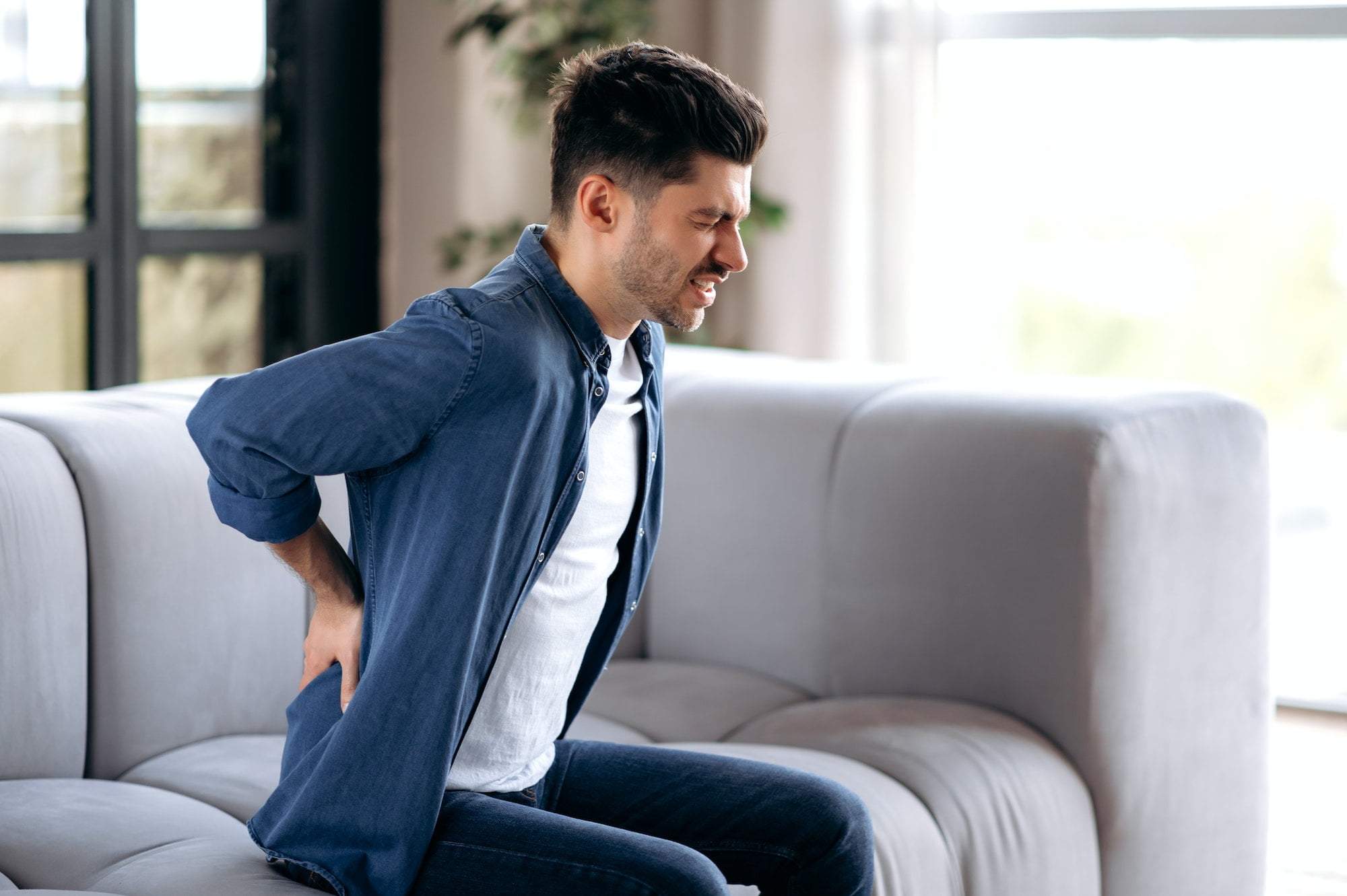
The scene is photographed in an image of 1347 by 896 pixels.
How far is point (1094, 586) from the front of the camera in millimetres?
1967

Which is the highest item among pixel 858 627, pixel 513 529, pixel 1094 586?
pixel 513 529

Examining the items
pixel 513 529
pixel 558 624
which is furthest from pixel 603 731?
pixel 513 529

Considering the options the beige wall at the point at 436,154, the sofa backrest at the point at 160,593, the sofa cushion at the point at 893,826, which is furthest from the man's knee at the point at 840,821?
the beige wall at the point at 436,154

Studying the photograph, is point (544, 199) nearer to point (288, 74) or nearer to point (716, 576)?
point (288, 74)

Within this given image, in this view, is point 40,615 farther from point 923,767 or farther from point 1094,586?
point 1094,586

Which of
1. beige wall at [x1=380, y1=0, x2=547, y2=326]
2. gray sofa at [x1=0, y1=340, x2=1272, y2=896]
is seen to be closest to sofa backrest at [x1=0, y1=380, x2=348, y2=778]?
gray sofa at [x1=0, y1=340, x2=1272, y2=896]

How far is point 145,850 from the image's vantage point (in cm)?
151

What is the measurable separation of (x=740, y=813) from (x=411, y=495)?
456mm

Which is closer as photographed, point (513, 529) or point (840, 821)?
point (513, 529)

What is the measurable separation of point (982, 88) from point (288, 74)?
1828 millimetres

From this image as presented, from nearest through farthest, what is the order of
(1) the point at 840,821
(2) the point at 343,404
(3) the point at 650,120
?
1. (2) the point at 343,404
2. (3) the point at 650,120
3. (1) the point at 840,821

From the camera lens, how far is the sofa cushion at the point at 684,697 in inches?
79.2

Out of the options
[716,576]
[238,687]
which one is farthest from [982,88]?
[238,687]

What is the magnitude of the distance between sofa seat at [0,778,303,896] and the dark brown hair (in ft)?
2.33
